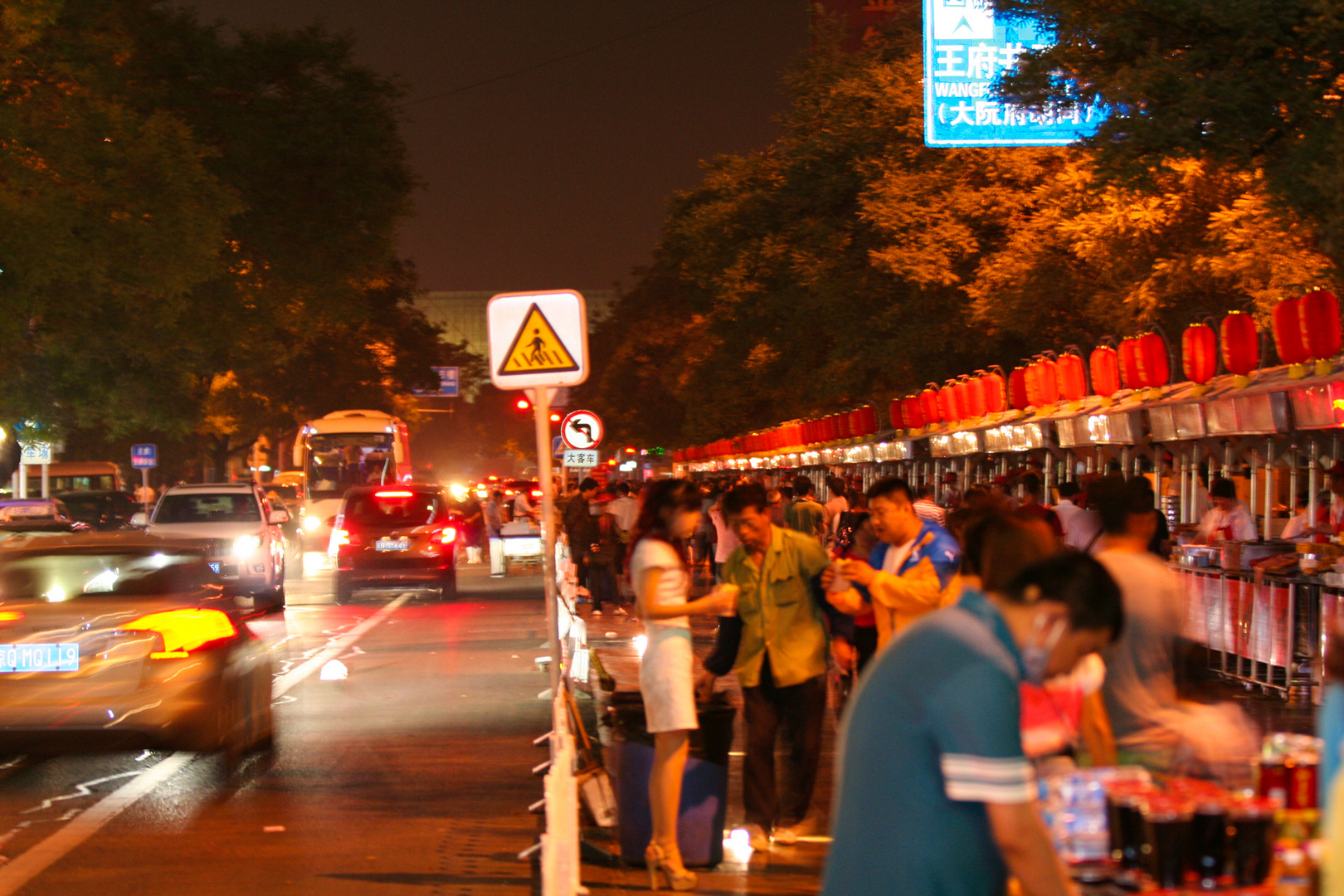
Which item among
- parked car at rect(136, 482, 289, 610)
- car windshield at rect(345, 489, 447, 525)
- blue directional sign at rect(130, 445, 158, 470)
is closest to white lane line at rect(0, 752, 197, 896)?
parked car at rect(136, 482, 289, 610)

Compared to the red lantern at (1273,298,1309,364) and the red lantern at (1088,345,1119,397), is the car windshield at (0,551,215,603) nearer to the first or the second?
the red lantern at (1273,298,1309,364)

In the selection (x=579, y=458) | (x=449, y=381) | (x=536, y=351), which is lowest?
(x=579, y=458)

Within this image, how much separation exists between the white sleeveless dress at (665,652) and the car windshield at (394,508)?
1803 centimetres

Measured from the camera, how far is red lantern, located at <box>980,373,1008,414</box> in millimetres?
25375

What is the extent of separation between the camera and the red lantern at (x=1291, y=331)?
14.1 m

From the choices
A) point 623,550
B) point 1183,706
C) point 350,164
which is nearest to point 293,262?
point 350,164

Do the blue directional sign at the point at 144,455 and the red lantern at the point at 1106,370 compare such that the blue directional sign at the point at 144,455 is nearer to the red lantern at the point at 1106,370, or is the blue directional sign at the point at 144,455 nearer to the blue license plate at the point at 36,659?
the red lantern at the point at 1106,370

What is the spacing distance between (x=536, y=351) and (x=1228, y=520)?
28.7 feet

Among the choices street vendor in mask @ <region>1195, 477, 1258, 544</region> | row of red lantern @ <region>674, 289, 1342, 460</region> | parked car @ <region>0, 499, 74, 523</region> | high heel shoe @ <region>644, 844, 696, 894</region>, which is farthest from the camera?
parked car @ <region>0, 499, 74, 523</region>

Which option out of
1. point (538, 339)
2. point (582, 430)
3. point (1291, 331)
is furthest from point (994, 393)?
point (538, 339)

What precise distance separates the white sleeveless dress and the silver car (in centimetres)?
347

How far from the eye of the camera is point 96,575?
9375mm

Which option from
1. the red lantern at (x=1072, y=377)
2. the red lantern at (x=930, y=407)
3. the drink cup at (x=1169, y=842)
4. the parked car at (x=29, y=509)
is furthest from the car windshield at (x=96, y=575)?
the parked car at (x=29, y=509)

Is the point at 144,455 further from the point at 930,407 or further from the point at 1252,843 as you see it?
the point at 1252,843
